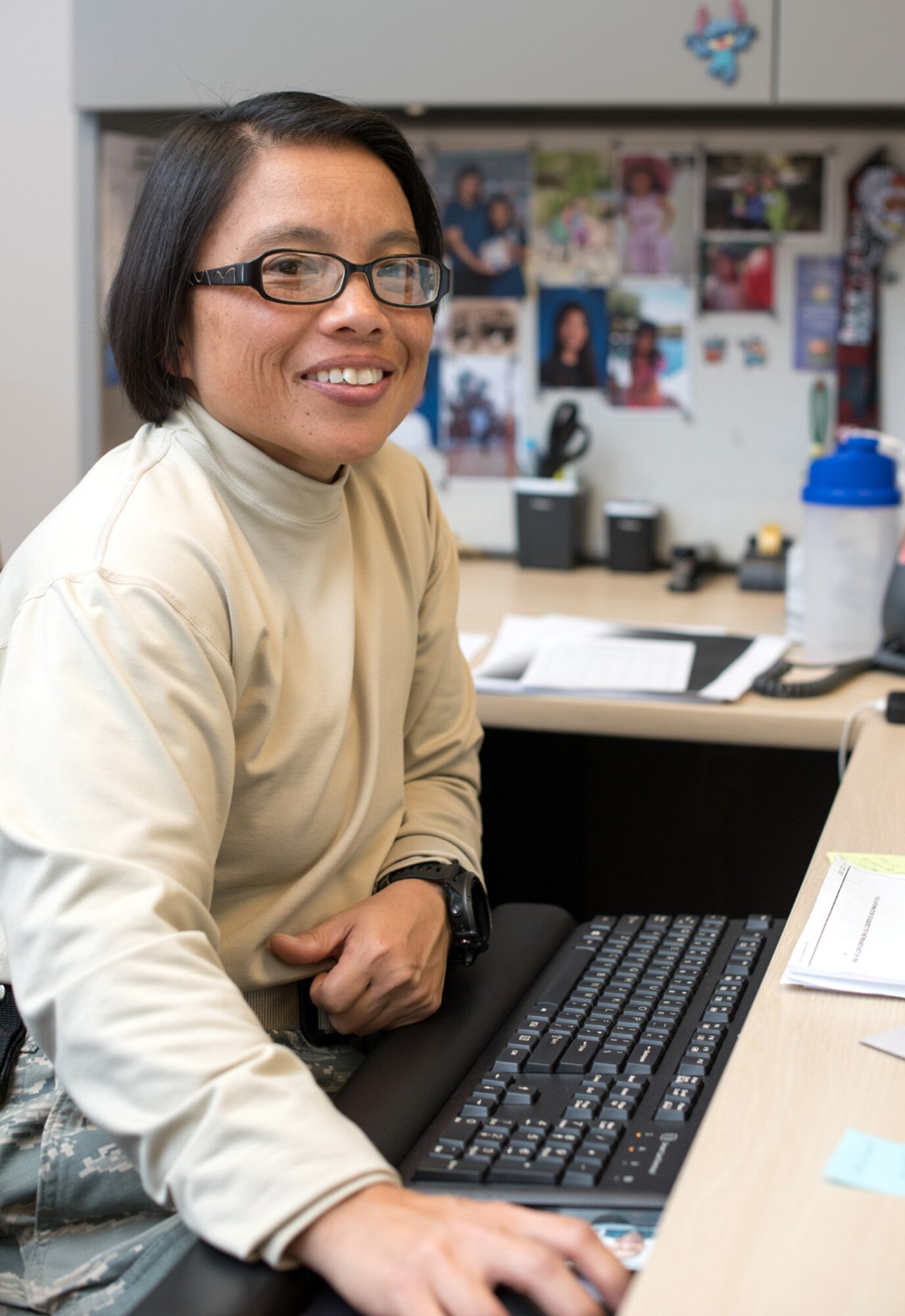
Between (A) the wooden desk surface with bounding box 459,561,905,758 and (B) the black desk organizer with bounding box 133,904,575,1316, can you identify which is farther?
(A) the wooden desk surface with bounding box 459,561,905,758

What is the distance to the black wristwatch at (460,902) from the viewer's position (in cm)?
105

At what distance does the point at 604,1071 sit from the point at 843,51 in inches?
46.3

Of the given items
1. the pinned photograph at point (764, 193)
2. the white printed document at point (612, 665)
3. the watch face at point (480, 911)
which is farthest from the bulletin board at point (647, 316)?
the watch face at point (480, 911)

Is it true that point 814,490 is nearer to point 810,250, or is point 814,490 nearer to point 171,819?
point 810,250

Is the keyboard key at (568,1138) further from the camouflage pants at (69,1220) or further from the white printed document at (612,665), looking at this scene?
the white printed document at (612,665)

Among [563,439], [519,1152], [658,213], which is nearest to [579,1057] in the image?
[519,1152]

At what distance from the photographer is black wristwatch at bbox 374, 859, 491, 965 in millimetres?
1053

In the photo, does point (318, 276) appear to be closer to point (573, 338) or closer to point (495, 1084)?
point (495, 1084)

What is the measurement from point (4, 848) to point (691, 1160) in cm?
40

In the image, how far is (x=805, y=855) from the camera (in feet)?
6.41

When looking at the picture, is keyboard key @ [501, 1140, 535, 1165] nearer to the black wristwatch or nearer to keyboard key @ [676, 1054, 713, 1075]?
keyboard key @ [676, 1054, 713, 1075]

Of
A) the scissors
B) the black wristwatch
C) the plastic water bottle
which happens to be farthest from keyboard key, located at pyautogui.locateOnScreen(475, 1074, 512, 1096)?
the scissors

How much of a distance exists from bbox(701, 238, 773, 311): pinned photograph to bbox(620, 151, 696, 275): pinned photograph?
0.03 metres

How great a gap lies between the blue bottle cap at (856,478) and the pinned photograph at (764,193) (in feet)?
1.41
